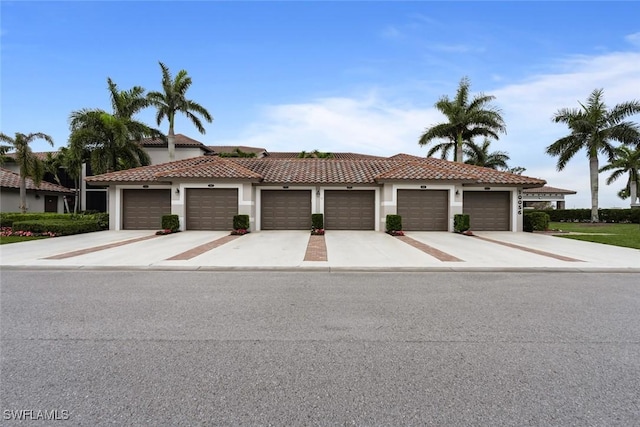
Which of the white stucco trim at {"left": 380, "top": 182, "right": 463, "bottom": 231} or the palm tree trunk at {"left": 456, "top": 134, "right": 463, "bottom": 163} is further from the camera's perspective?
the palm tree trunk at {"left": 456, "top": 134, "right": 463, "bottom": 163}

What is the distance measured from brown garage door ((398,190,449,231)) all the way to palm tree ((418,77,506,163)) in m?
11.4

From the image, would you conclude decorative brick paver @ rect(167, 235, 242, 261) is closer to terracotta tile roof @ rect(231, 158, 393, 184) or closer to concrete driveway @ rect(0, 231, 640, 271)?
concrete driveway @ rect(0, 231, 640, 271)

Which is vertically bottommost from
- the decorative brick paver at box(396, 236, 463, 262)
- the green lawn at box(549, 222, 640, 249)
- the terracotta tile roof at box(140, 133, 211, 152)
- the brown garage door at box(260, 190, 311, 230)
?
the decorative brick paver at box(396, 236, 463, 262)

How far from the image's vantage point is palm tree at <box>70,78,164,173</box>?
78.6ft

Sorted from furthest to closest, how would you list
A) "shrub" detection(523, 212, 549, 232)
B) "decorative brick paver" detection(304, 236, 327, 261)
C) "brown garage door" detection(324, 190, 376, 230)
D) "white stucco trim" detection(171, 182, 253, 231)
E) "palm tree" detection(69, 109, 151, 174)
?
"palm tree" detection(69, 109, 151, 174) → "brown garage door" detection(324, 190, 376, 230) → "shrub" detection(523, 212, 549, 232) → "white stucco trim" detection(171, 182, 253, 231) → "decorative brick paver" detection(304, 236, 327, 261)

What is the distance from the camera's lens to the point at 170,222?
18.9m

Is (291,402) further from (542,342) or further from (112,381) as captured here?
(542,342)

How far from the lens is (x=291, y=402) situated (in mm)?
2889

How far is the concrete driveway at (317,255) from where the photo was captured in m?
9.32

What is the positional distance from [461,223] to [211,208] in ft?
44.7

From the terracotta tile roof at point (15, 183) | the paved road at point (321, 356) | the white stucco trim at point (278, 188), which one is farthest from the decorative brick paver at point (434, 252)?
the terracotta tile roof at point (15, 183)

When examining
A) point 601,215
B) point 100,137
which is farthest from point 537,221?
point 100,137

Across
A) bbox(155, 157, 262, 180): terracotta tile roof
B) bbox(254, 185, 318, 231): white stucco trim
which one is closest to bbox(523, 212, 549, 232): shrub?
bbox(254, 185, 318, 231): white stucco trim

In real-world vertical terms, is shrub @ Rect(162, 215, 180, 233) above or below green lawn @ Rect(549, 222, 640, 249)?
above
